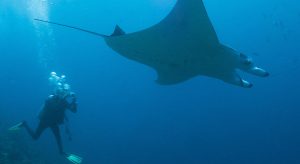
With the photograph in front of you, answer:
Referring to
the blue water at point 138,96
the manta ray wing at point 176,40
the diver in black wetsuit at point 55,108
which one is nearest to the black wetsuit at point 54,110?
the diver in black wetsuit at point 55,108

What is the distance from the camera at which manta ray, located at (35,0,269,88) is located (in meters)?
5.69

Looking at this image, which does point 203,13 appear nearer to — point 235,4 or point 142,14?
point 142,14

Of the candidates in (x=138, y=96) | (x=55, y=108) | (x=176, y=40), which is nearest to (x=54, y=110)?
(x=55, y=108)

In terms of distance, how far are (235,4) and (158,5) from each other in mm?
22015

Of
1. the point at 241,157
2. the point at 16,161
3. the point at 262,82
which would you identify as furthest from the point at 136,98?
the point at 16,161

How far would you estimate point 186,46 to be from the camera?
6.15 metres

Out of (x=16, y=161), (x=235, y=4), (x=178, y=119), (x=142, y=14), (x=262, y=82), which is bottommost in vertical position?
(x=16, y=161)

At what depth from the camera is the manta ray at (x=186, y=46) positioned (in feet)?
18.7

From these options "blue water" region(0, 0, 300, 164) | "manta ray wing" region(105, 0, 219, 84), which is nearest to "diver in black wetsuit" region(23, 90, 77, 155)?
"manta ray wing" region(105, 0, 219, 84)

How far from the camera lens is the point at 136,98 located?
73.9 metres

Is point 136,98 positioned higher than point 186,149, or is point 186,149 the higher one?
point 136,98

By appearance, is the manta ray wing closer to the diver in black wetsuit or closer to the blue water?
the diver in black wetsuit

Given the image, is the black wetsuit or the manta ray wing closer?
the manta ray wing

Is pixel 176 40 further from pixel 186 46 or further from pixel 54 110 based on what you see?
pixel 54 110
